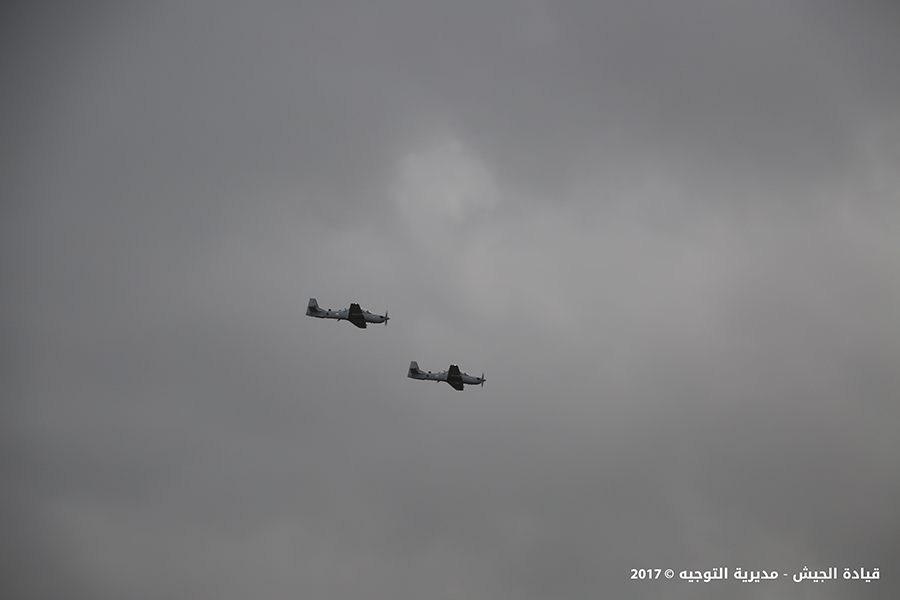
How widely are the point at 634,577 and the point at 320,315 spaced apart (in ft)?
331

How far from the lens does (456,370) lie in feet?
389

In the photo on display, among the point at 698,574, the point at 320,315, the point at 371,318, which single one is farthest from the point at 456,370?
the point at 698,574

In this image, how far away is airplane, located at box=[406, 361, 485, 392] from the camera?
11969 centimetres

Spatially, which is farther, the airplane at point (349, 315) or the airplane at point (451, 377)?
the airplane at point (349, 315)

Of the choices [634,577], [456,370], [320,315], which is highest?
[320,315]

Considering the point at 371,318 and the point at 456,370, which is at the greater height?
the point at 371,318

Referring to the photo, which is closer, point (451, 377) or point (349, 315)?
point (451, 377)

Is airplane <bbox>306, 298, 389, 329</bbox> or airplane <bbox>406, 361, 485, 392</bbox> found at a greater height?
airplane <bbox>306, 298, 389, 329</bbox>

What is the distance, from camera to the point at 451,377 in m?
120

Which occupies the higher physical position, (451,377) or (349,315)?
(349,315)

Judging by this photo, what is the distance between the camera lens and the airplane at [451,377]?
120m

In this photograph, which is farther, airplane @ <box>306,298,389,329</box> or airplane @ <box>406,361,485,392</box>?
airplane @ <box>306,298,389,329</box>

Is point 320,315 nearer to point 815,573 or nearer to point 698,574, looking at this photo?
point 698,574

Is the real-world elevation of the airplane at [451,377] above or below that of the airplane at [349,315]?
below
